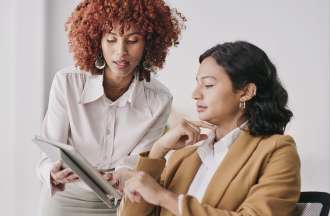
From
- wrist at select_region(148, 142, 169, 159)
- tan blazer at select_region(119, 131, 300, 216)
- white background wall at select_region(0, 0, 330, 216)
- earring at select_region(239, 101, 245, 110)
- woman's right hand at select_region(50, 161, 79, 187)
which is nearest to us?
tan blazer at select_region(119, 131, 300, 216)

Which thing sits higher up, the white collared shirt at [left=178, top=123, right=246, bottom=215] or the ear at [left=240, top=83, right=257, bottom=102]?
the ear at [left=240, top=83, right=257, bottom=102]

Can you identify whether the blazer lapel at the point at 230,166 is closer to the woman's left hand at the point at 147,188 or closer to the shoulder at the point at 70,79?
the woman's left hand at the point at 147,188

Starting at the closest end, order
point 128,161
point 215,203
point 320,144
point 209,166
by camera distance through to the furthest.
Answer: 1. point 215,203
2. point 209,166
3. point 128,161
4. point 320,144

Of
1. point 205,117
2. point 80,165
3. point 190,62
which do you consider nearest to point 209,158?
point 205,117

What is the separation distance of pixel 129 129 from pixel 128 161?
0.14 m

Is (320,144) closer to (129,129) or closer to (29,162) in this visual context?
(129,129)

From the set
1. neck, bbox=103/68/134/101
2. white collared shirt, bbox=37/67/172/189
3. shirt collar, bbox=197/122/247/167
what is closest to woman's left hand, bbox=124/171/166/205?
shirt collar, bbox=197/122/247/167

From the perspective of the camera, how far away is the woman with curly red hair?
2141mm

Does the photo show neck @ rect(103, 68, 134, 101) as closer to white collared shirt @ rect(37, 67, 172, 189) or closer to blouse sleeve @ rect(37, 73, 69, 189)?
white collared shirt @ rect(37, 67, 172, 189)

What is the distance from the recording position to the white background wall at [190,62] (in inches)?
123

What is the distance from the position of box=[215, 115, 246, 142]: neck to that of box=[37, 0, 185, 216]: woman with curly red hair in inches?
18.1

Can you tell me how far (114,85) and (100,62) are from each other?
0.11 metres

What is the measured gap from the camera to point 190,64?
329cm

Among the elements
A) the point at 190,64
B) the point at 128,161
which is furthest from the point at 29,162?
the point at 128,161
